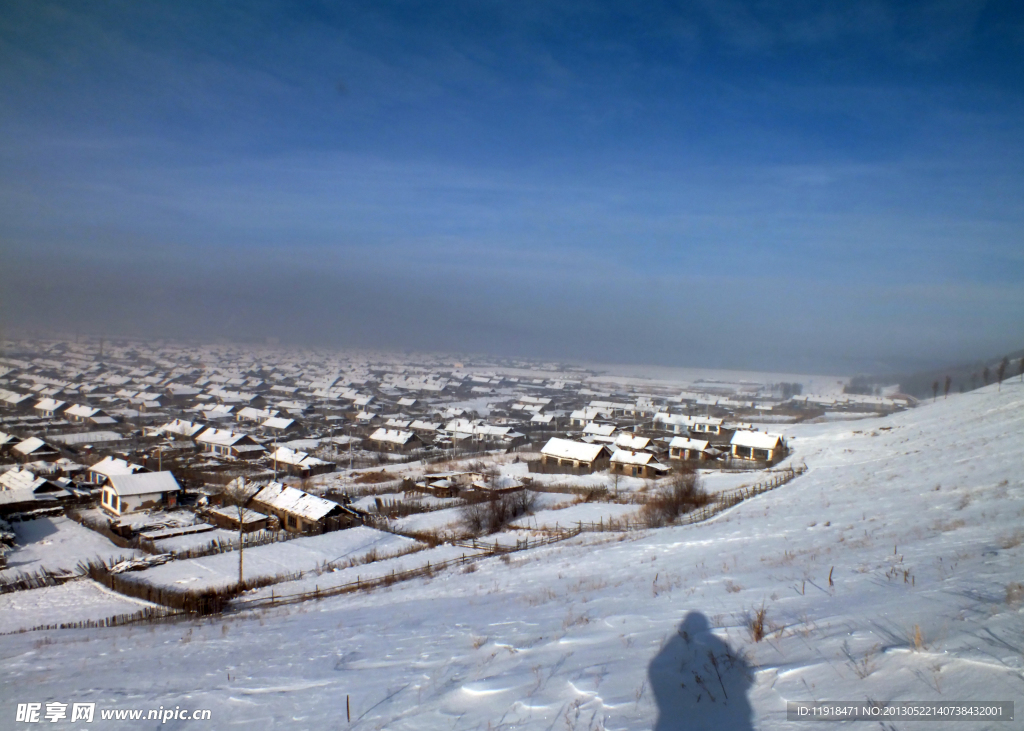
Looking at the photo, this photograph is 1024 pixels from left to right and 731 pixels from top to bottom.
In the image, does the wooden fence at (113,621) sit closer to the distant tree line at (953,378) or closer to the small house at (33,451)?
the small house at (33,451)

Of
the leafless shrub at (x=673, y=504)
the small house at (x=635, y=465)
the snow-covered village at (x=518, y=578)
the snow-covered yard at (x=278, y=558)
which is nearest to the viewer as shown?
the snow-covered village at (x=518, y=578)

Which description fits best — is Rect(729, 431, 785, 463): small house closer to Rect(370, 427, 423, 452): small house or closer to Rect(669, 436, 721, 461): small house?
Rect(669, 436, 721, 461): small house

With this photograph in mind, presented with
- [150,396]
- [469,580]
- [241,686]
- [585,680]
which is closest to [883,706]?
[585,680]

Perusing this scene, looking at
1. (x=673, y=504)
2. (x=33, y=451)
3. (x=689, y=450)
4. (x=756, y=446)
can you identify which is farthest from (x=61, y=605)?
(x=756, y=446)

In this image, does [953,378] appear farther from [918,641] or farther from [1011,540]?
[918,641]

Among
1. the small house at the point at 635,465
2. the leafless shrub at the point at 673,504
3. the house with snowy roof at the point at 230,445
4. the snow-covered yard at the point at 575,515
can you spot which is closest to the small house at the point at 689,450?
the small house at the point at 635,465
